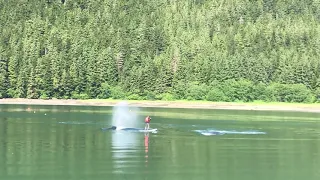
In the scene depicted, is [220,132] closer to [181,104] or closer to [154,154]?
[154,154]

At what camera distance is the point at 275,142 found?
73.9 meters

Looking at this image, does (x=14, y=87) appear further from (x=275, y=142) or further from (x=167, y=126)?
(x=275, y=142)

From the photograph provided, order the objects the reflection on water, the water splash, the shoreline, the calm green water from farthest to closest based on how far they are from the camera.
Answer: the shoreline < the water splash < the reflection on water < the calm green water

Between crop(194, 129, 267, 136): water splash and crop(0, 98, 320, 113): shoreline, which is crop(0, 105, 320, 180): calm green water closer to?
crop(194, 129, 267, 136): water splash

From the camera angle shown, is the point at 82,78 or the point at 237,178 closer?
the point at 237,178

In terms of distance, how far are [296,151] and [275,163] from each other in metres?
10.2

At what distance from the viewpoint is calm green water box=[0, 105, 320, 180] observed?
4828 cm

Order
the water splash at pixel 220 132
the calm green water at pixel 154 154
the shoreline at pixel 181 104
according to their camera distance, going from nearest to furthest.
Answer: the calm green water at pixel 154 154
the water splash at pixel 220 132
the shoreline at pixel 181 104

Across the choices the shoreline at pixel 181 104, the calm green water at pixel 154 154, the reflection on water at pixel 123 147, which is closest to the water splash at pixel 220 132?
the calm green water at pixel 154 154

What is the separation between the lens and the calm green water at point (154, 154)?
158 ft

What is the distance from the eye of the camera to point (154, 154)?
59.5 meters

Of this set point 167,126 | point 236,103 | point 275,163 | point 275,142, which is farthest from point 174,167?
point 236,103

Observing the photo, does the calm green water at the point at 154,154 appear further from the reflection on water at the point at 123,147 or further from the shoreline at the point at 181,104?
the shoreline at the point at 181,104

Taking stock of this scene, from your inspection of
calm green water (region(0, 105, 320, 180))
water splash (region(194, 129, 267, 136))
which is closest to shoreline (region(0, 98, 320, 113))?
calm green water (region(0, 105, 320, 180))
